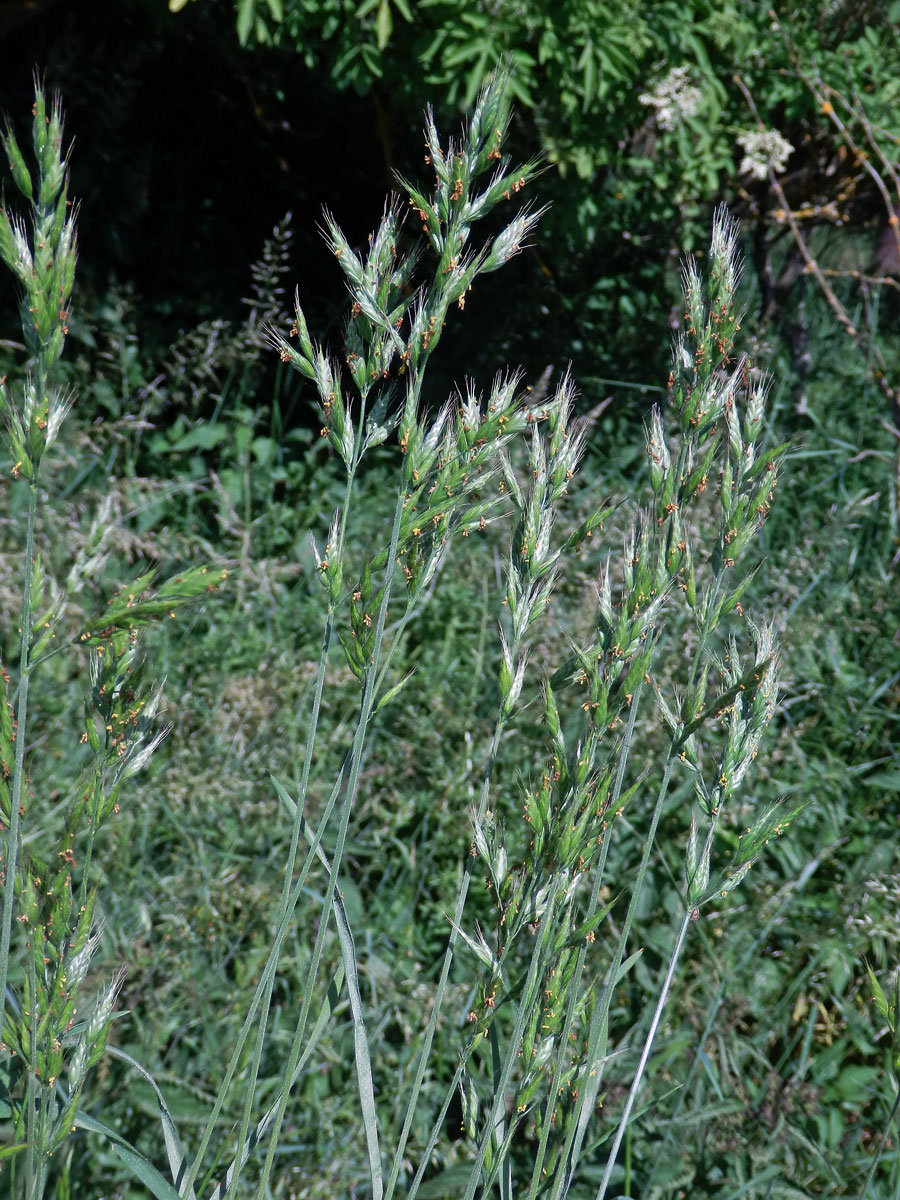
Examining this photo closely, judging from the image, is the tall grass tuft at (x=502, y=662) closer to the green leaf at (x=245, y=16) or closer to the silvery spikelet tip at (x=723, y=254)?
the silvery spikelet tip at (x=723, y=254)

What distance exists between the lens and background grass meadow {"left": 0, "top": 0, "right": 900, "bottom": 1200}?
2.00 metres

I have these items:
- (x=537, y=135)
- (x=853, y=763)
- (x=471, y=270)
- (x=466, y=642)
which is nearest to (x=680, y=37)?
(x=537, y=135)

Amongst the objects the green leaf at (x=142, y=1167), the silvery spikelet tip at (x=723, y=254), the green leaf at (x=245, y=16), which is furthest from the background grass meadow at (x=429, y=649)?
the silvery spikelet tip at (x=723, y=254)

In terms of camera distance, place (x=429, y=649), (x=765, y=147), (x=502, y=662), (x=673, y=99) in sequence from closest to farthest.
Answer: (x=502, y=662)
(x=429, y=649)
(x=673, y=99)
(x=765, y=147)

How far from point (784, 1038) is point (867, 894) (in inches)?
14.7

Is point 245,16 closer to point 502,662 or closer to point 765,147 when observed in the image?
point 765,147

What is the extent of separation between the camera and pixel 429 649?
3.09m

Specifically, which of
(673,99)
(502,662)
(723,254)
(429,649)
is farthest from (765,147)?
(502,662)

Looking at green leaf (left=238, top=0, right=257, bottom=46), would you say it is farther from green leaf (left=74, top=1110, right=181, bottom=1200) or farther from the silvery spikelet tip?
green leaf (left=74, top=1110, right=181, bottom=1200)

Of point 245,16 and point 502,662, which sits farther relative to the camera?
point 245,16

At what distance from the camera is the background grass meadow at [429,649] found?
1997 millimetres

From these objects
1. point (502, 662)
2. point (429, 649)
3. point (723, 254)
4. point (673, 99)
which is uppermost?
point (673, 99)

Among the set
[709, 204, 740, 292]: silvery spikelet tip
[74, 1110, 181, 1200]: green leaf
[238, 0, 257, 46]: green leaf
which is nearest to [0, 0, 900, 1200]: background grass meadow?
[238, 0, 257, 46]: green leaf

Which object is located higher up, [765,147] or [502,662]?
[765,147]
